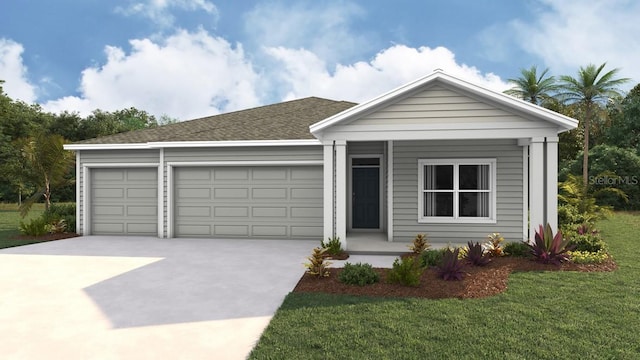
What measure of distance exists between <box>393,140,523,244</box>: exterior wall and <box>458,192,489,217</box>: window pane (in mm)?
273

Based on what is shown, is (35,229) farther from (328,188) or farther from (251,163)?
(328,188)

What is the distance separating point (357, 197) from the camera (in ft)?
39.1

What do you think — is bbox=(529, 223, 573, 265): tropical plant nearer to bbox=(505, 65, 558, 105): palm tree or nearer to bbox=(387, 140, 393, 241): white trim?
bbox=(387, 140, 393, 241): white trim

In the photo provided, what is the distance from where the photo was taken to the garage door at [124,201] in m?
12.0

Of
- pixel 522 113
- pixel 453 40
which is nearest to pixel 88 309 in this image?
pixel 522 113

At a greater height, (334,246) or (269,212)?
(269,212)

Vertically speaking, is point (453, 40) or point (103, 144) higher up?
point (453, 40)

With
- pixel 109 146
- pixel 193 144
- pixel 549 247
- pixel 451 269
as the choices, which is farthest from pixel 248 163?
pixel 549 247

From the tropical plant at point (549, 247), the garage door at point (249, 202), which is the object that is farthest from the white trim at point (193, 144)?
the tropical plant at point (549, 247)

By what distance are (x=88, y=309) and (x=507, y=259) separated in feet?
23.3

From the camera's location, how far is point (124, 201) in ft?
39.8

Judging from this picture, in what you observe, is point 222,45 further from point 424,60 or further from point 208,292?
point 208,292

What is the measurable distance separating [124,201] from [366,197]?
7.32 meters

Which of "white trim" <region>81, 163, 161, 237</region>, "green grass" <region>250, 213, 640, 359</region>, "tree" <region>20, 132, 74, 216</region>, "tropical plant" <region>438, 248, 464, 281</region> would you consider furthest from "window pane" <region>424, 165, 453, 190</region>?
"tree" <region>20, 132, 74, 216</region>
